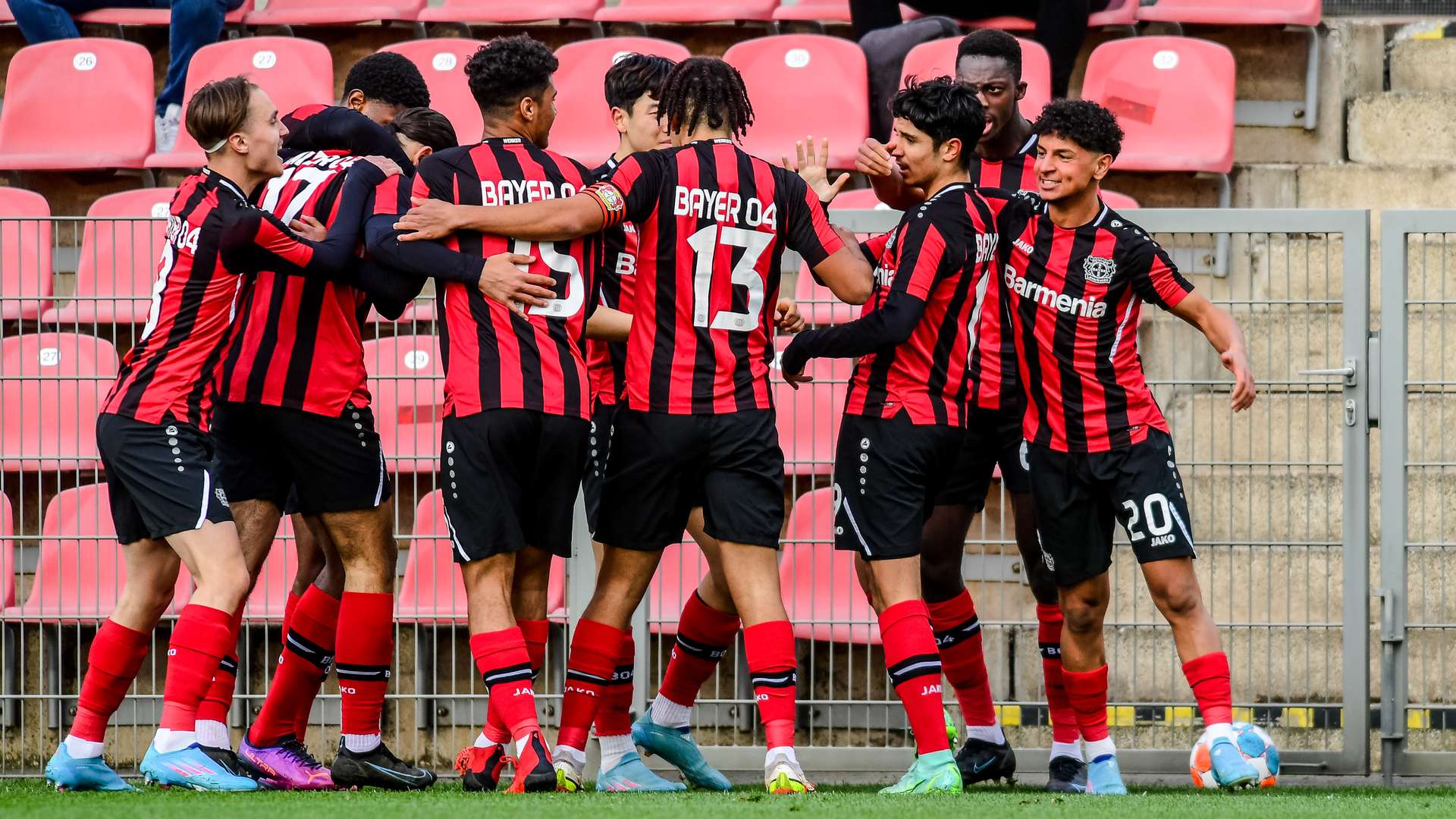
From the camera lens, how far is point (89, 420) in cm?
630

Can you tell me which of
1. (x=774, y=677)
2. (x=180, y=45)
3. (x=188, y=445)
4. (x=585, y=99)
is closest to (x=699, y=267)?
(x=774, y=677)

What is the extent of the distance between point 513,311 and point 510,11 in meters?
4.66

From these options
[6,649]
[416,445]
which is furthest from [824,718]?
[6,649]

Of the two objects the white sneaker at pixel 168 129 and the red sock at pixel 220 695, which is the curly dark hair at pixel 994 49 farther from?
the white sneaker at pixel 168 129

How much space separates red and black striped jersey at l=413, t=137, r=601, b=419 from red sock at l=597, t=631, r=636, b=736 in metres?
0.89

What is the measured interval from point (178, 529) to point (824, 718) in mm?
2381

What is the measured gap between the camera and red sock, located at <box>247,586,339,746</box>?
5.05m

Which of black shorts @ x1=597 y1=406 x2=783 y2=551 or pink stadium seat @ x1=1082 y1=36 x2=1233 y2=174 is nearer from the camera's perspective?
black shorts @ x1=597 y1=406 x2=783 y2=551

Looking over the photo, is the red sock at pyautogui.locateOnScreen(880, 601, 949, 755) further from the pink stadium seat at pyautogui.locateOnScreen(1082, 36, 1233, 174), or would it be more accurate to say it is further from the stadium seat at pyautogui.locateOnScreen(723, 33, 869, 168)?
the stadium seat at pyautogui.locateOnScreen(723, 33, 869, 168)

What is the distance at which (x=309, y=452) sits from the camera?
4.81 m

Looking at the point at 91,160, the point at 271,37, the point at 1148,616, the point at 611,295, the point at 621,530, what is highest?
the point at 271,37

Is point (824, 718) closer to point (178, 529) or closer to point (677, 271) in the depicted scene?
point (677, 271)

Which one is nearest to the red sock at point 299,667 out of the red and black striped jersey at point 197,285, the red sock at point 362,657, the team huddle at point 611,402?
the team huddle at point 611,402

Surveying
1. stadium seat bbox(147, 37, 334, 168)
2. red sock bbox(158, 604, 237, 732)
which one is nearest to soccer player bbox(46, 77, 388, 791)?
red sock bbox(158, 604, 237, 732)
